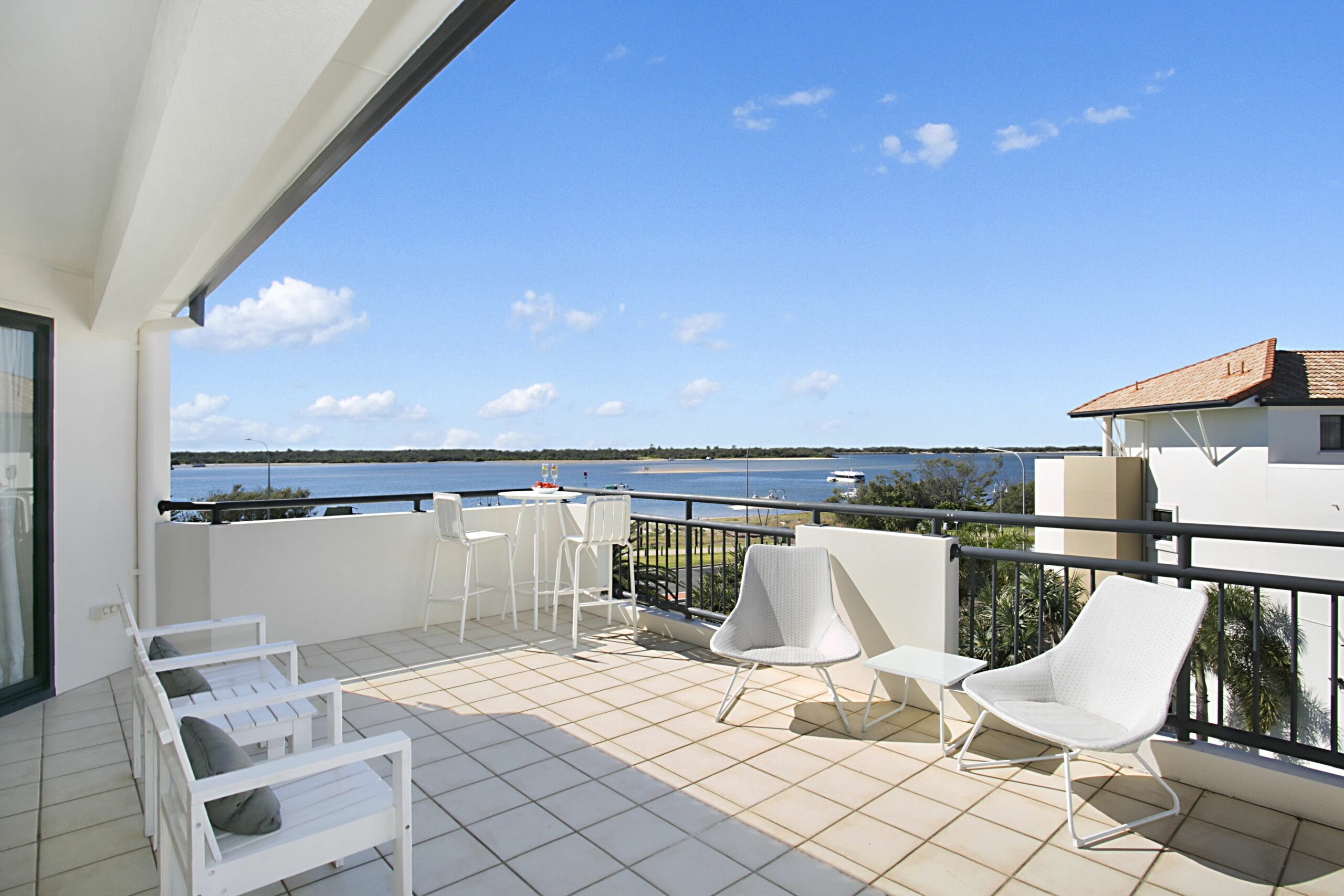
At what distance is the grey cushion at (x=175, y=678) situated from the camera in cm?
220

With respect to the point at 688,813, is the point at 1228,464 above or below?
above

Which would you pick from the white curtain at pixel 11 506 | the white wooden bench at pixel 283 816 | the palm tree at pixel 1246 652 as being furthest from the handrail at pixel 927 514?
the palm tree at pixel 1246 652

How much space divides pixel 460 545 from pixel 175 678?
3.29 m

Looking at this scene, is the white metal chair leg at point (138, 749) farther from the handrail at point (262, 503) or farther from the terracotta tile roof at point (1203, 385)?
the terracotta tile roof at point (1203, 385)

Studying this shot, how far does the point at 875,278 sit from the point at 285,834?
2719cm

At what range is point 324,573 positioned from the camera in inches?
196

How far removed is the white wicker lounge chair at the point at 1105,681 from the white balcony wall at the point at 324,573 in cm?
318

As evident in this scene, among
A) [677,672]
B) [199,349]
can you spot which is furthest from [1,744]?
[199,349]

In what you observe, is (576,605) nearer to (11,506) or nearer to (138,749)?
(138,749)

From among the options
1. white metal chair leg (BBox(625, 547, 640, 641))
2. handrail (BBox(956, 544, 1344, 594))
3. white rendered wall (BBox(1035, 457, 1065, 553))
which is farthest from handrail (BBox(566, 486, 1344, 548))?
white rendered wall (BBox(1035, 457, 1065, 553))

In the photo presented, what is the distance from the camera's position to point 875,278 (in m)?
26.3

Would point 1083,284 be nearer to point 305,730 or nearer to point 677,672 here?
point 677,672

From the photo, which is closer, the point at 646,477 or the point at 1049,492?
the point at 1049,492

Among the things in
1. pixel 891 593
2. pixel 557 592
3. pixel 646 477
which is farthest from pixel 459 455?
pixel 646 477
